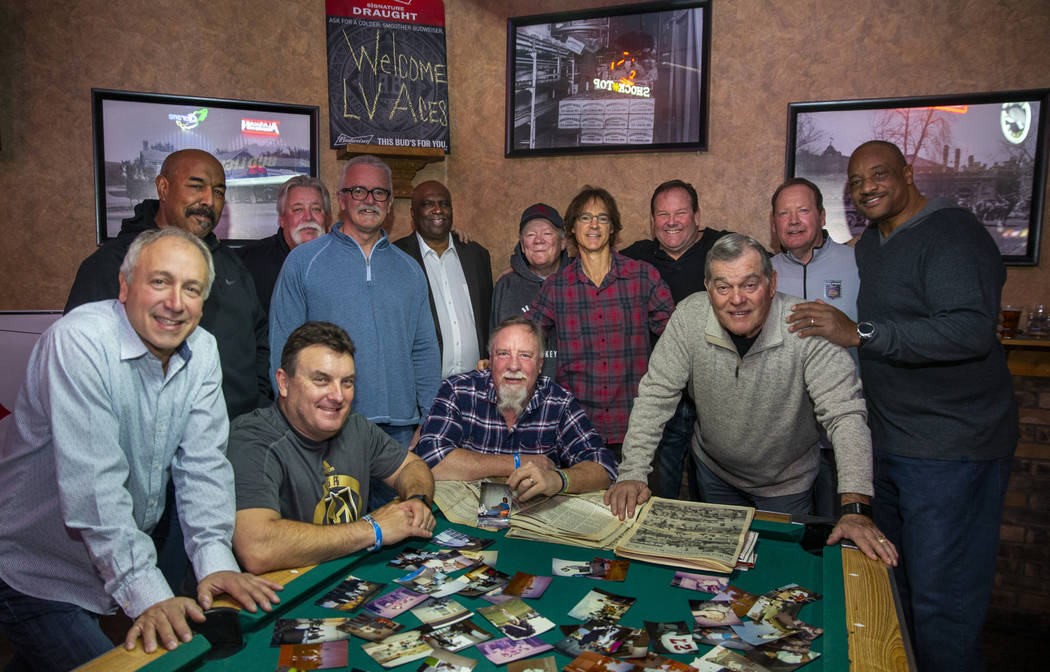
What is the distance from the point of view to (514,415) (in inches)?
103

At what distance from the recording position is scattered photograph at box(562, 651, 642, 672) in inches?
50.6

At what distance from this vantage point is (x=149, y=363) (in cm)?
170

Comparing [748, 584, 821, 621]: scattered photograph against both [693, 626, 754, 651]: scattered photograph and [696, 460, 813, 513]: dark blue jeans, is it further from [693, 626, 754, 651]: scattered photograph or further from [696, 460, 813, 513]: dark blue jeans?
[696, 460, 813, 513]: dark blue jeans

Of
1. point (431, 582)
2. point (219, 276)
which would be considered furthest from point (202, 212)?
point (431, 582)

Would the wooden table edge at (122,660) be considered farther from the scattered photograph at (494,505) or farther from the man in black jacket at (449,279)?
the man in black jacket at (449,279)

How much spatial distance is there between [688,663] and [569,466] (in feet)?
4.24

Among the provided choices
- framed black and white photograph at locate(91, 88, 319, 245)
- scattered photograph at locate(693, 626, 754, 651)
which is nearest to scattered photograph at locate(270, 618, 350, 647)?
scattered photograph at locate(693, 626, 754, 651)

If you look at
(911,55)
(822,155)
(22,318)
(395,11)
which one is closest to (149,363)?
(22,318)

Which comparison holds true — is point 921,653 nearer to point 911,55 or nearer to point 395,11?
point 911,55

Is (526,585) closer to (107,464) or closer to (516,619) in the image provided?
(516,619)

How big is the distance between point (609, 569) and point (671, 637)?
1.09ft

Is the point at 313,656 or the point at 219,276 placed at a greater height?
the point at 219,276

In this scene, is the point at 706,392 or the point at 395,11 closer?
the point at 706,392

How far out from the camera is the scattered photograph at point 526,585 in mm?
1578
